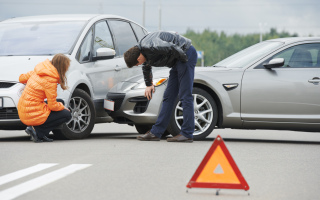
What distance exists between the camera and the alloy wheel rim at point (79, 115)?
732cm

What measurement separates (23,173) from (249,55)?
170 inches

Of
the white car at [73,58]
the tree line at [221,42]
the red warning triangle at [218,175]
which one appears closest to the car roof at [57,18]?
the white car at [73,58]

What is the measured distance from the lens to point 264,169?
201 inches

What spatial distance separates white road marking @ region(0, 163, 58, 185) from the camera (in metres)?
4.35

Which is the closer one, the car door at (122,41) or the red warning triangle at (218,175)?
the red warning triangle at (218,175)

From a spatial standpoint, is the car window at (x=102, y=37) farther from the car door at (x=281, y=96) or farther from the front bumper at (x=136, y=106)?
the car door at (x=281, y=96)

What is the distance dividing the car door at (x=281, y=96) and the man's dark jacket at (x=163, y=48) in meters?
1.09

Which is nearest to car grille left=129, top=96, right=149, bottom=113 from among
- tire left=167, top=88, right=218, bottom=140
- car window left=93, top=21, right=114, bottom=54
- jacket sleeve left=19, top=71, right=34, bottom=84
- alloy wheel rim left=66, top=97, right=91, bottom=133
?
tire left=167, top=88, right=218, bottom=140

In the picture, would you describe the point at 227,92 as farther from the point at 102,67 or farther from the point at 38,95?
the point at 38,95

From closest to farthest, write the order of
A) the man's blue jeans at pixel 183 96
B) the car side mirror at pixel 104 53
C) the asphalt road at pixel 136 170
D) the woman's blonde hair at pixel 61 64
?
1. the asphalt road at pixel 136 170
2. the woman's blonde hair at pixel 61 64
3. the man's blue jeans at pixel 183 96
4. the car side mirror at pixel 104 53

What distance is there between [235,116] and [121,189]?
3.64 metres

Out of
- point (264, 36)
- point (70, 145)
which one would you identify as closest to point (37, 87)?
point (70, 145)

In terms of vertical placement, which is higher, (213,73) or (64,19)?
(64,19)

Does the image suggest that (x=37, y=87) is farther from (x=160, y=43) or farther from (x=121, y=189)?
(x=121, y=189)
